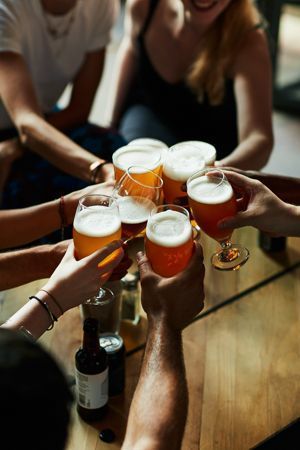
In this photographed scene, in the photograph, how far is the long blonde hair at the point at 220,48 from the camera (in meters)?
2.42

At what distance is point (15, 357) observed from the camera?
85 centimetres

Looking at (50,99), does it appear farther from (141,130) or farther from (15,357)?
(15,357)

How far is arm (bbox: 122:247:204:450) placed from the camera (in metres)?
1.15

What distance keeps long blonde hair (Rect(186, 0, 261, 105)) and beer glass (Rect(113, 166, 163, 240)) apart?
1061 millimetres

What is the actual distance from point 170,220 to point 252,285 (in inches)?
19.9

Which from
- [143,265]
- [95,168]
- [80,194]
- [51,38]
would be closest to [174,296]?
[143,265]

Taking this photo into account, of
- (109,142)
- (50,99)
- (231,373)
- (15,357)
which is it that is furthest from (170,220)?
(50,99)

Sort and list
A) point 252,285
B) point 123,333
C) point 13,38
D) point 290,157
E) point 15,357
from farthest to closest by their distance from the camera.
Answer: point 290,157
point 13,38
point 252,285
point 123,333
point 15,357

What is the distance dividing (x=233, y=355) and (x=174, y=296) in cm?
38

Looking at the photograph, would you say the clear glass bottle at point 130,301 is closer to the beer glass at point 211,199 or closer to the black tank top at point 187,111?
the beer glass at point 211,199

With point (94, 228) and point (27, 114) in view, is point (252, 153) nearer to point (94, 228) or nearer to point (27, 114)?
point (27, 114)

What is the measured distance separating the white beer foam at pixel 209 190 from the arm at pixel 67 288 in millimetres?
221

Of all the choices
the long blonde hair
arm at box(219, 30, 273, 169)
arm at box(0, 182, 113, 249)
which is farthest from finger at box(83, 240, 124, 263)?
the long blonde hair

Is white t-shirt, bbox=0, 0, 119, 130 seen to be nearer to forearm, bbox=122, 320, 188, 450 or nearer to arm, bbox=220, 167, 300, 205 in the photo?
arm, bbox=220, 167, 300, 205
